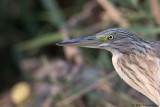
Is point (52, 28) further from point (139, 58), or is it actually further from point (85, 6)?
point (139, 58)

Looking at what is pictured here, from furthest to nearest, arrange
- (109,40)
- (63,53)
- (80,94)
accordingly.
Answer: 1. (63,53)
2. (80,94)
3. (109,40)

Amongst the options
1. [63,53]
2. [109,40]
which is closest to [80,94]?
[109,40]

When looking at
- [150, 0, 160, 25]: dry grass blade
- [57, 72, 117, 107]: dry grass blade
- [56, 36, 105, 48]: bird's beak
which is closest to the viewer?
[56, 36, 105, 48]: bird's beak

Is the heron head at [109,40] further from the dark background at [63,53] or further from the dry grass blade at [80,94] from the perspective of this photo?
the dry grass blade at [80,94]

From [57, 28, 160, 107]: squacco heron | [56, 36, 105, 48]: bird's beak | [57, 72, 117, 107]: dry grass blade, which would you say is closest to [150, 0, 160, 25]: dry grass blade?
[57, 72, 117, 107]: dry grass blade

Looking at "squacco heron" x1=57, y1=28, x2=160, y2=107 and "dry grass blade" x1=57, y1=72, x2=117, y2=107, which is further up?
"squacco heron" x1=57, y1=28, x2=160, y2=107

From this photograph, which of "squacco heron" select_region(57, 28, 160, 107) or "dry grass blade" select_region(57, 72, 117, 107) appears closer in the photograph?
"squacco heron" select_region(57, 28, 160, 107)

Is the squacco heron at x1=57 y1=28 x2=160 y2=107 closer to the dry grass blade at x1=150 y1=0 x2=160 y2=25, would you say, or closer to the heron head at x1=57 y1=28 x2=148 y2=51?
the heron head at x1=57 y1=28 x2=148 y2=51

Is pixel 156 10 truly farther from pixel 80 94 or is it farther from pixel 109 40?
pixel 109 40
